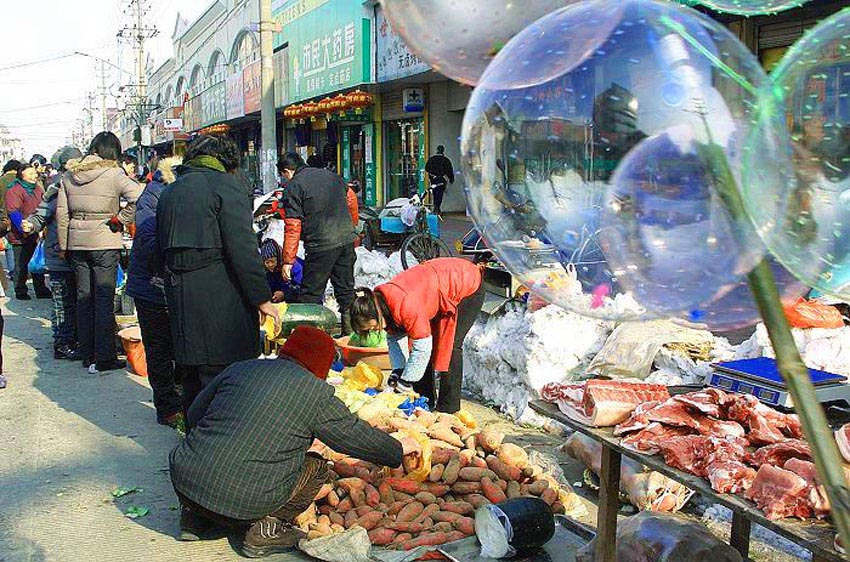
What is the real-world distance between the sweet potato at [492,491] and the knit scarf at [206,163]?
2262mm

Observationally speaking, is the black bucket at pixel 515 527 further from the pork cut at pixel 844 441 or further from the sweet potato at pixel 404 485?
the pork cut at pixel 844 441

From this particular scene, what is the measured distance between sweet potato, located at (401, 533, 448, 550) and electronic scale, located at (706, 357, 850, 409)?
149 centimetres

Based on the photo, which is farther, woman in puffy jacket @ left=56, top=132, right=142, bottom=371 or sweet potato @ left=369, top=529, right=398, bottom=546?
woman in puffy jacket @ left=56, top=132, right=142, bottom=371

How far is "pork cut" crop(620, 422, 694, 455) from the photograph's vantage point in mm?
3191

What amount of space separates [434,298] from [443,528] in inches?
63.3

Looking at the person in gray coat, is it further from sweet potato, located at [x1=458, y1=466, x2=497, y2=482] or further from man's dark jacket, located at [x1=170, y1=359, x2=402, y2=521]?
sweet potato, located at [x1=458, y1=466, x2=497, y2=482]

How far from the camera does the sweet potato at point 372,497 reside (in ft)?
13.7

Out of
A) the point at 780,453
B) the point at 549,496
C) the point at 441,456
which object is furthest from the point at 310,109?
the point at 780,453

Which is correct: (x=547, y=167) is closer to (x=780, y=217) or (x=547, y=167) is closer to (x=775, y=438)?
(x=780, y=217)

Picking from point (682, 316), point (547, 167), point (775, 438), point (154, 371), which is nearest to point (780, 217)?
point (682, 316)

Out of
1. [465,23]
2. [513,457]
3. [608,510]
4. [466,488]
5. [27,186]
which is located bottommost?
[466,488]

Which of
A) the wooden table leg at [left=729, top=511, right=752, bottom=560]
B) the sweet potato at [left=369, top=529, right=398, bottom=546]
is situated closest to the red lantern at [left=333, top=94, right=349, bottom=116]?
the sweet potato at [left=369, top=529, right=398, bottom=546]

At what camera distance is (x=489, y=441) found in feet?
15.1

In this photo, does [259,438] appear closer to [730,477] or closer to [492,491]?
[492,491]
